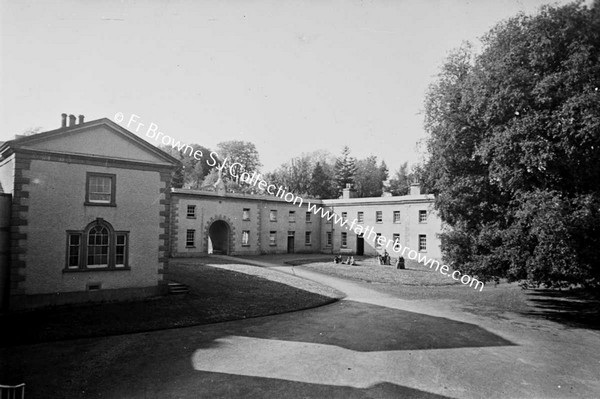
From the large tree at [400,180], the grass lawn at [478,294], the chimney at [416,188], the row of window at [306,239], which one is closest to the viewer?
the grass lawn at [478,294]

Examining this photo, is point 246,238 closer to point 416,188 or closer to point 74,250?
point 416,188

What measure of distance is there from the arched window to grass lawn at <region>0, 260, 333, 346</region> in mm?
1910

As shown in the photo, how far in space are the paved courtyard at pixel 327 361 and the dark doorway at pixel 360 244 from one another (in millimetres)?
30280

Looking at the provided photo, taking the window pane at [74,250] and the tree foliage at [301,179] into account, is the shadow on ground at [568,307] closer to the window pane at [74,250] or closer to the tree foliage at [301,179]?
the window pane at [74,250]

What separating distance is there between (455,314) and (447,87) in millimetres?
11835

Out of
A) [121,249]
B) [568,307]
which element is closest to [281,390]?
[121,249]

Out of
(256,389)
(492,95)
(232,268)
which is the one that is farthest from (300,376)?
(232,268)

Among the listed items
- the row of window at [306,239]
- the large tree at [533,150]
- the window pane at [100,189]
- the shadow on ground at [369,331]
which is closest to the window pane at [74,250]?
the window pane at [100,189]

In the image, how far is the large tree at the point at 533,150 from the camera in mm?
14438

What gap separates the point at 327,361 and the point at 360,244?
36817 mm

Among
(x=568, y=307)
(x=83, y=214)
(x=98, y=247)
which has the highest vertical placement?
(x=83, y=214)

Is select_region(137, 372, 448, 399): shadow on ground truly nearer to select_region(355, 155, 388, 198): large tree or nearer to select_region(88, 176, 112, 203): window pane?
select_region(88, 176, 112, 203): window pane

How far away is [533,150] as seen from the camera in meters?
15.0

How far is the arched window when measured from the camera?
17.4 m
